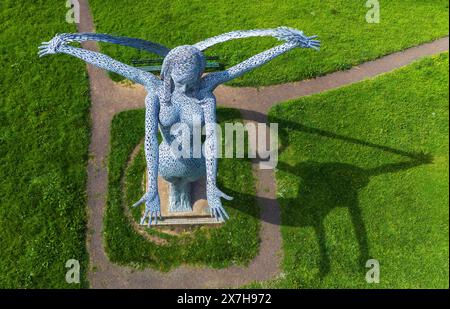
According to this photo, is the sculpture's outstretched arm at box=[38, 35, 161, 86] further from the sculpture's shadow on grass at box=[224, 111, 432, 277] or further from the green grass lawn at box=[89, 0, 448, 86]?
the green grass lawn at box=[89, 0, 448, 86]

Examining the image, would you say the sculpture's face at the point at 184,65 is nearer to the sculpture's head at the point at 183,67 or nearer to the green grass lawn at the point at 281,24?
the sculpture's head at the point at 183,67

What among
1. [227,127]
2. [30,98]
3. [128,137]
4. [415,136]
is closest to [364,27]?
[415,136]

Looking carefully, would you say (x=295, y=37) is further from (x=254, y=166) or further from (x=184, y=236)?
(x=184, y=236)

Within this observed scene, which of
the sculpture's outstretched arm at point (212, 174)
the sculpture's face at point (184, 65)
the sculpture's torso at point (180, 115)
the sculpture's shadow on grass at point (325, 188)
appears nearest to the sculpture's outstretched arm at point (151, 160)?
the sculpture's torso at point (180, 115)

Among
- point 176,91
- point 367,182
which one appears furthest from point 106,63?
point 367,182

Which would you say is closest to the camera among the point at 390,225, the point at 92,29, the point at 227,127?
the point at 390,225
